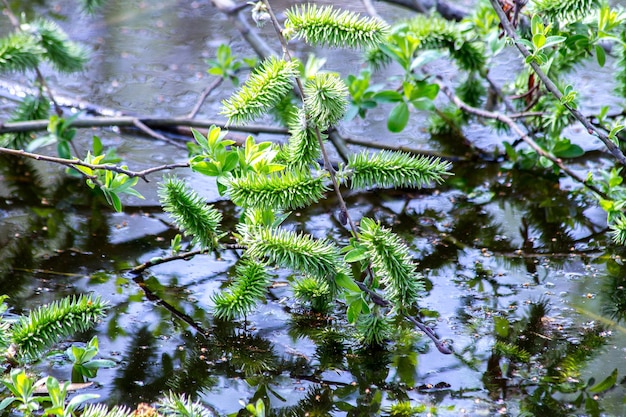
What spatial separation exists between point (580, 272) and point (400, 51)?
85 cm

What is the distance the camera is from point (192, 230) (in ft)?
5.74

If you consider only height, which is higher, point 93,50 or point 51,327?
point 93,50

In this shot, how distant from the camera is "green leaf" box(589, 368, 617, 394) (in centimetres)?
150

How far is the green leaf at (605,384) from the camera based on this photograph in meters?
1.50

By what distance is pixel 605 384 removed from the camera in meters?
1.51

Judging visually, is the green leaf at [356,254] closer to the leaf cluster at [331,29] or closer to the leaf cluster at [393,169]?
the leaf cluster at [393,169]

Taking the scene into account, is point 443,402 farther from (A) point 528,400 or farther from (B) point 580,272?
(B) point 580,272

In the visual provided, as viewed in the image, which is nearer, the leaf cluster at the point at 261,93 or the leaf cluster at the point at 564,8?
the leaf cluster at the point at 261,93

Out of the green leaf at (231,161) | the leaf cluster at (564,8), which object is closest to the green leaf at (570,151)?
the leaf cluster at (564,8)

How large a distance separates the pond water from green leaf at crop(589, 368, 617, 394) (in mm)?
14

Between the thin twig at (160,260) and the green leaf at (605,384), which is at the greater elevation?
the thin twig at (160,260)

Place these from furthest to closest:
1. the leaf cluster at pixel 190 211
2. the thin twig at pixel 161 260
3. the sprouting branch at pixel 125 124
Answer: the sprouting branch at pixel 125 124 → the thin twig at pixel 161 260 → the leaf cluster at pixel 190 211

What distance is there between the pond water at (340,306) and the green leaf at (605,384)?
0.01 meters

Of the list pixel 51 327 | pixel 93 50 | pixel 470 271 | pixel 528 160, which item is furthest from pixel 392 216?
pixel 93 50
